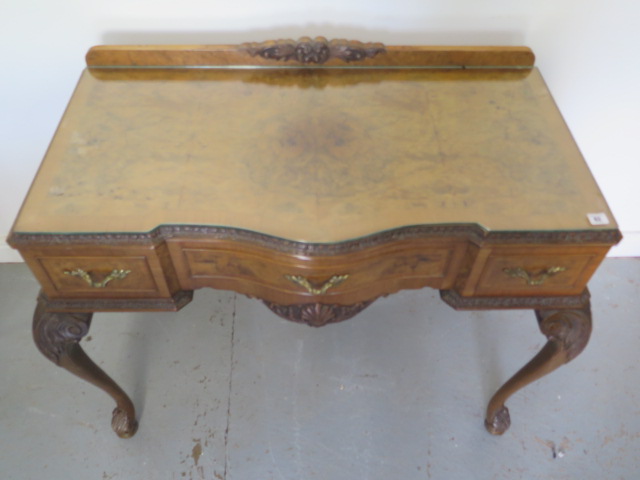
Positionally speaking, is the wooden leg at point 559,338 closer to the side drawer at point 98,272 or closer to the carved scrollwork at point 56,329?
the side drawer at point 98,272

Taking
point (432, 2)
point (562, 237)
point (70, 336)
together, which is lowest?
point (70, 336)

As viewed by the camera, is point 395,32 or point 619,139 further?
point 619,139

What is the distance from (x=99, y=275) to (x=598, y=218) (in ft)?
2.61

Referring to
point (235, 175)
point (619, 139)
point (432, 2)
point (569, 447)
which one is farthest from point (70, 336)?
point (619, 139)

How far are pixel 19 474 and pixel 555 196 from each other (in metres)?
1.29

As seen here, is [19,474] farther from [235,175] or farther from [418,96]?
[418,96]

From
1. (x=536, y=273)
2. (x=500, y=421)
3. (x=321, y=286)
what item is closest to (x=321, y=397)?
(x=500, y=421)

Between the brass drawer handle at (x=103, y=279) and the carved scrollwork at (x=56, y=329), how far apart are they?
4.4 inches

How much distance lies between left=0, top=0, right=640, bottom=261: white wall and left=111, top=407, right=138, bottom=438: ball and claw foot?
72 cm

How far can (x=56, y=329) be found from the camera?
903mm

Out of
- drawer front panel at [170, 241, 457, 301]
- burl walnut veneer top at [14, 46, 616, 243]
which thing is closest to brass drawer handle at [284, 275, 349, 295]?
drawer front panel at [170, 241, 457, 301]

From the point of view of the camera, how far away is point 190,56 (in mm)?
972

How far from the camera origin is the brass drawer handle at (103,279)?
0.81 meters

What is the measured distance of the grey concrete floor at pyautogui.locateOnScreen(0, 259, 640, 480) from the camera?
3.91 ft
